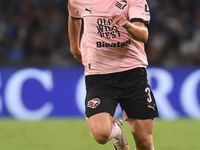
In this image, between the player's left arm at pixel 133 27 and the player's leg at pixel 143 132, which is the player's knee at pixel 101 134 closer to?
the player's leg at pixel 143 132

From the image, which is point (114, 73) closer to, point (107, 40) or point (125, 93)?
point (125, 93)

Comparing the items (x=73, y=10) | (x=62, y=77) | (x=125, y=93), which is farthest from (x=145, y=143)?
(x=62, y=77)

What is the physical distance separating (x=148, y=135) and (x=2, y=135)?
368cm

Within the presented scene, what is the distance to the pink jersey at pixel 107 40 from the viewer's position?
Result: 4883mm

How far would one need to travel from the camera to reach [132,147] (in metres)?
6.77

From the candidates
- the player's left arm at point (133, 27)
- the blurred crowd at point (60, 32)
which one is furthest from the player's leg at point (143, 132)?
the blurred crowd at point (60, 32)

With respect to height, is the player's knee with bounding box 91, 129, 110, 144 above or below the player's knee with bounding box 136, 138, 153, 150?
above

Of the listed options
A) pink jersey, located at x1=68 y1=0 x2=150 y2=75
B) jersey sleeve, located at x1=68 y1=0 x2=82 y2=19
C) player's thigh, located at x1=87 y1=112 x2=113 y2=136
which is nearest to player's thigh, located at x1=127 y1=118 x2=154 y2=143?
player's thigh, located at x1=87 y1=112 x2=113 y2=136

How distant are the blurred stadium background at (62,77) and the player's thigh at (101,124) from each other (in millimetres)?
2039

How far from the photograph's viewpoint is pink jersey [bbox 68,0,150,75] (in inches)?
192

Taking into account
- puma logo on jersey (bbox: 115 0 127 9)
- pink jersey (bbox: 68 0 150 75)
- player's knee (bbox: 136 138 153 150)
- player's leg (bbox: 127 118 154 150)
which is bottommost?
player's knee (bbox: 136 138 153 150)

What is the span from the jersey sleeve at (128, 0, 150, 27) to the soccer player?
0.7 inches

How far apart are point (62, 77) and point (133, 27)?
580cm

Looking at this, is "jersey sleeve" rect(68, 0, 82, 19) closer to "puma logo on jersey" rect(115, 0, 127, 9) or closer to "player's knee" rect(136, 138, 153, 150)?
"puma logo on jersey" rect(115, 0, 127, 9)
